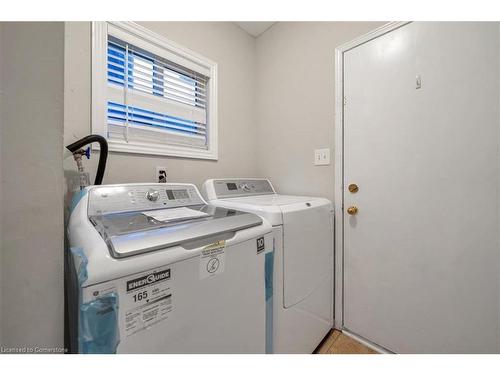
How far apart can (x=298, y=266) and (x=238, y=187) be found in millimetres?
760

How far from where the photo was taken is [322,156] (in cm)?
154

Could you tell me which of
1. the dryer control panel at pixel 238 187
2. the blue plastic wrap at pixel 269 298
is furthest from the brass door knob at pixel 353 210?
the blue plastic wrap at pixel 269 298

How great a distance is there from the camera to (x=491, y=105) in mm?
945

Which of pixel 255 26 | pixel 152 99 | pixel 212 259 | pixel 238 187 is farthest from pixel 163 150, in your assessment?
pixel 255 26

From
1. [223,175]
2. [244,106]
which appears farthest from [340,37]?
[223,175]

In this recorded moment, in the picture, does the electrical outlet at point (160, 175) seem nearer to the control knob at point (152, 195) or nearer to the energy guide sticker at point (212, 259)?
the control knob at point (152, 195)

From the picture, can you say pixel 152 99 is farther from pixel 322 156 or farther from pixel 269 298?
pixel 269 298

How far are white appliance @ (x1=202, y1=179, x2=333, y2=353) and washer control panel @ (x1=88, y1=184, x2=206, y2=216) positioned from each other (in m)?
0.24

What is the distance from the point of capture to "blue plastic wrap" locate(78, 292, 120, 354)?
47 centimetres

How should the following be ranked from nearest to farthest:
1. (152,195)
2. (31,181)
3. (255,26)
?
(31,181), (152,195), (255,26)

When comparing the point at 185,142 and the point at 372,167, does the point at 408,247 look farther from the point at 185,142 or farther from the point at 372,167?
the point at 185,142

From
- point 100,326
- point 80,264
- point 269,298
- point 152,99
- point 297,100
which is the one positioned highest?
point 297,100

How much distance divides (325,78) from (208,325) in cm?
169

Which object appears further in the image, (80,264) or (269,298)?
(269,298)
